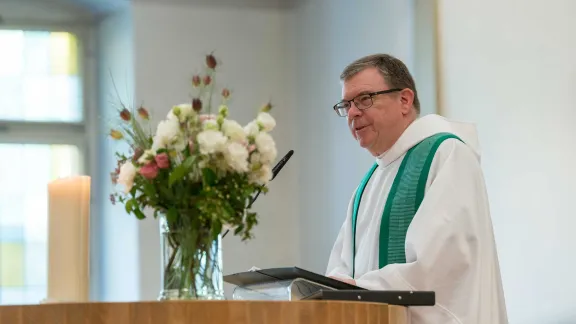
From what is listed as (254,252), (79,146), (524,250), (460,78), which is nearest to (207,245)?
(524,250)

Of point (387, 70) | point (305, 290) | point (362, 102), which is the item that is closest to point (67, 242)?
point (305, 290)

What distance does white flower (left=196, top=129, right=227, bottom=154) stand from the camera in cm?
243

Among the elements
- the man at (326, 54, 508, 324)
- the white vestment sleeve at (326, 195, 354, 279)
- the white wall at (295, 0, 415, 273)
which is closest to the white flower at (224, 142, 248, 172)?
the man at (326, 54, 508, 324)

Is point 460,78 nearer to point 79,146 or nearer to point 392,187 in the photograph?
point 392,187

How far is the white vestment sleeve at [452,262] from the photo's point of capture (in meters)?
3.20

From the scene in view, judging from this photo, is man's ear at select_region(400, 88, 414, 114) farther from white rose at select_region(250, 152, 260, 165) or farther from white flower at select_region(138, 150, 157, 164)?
white flower at select_region(138, 150, 157, 164)

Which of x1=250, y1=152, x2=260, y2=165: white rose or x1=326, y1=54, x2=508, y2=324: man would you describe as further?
x1=326, y1=54, x2=508, y2=324: man

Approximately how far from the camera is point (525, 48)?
4520 millimetres

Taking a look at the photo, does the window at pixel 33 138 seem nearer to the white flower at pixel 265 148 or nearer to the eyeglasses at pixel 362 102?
the eyeglasses at pixel 362 102

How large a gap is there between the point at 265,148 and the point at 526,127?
7.22 ft

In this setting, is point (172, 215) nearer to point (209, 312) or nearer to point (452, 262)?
point (209, 312)

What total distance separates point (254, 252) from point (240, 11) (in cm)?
142

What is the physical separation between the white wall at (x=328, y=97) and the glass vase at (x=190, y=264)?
2964 mm

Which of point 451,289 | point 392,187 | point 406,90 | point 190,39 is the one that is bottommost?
point 451,289
